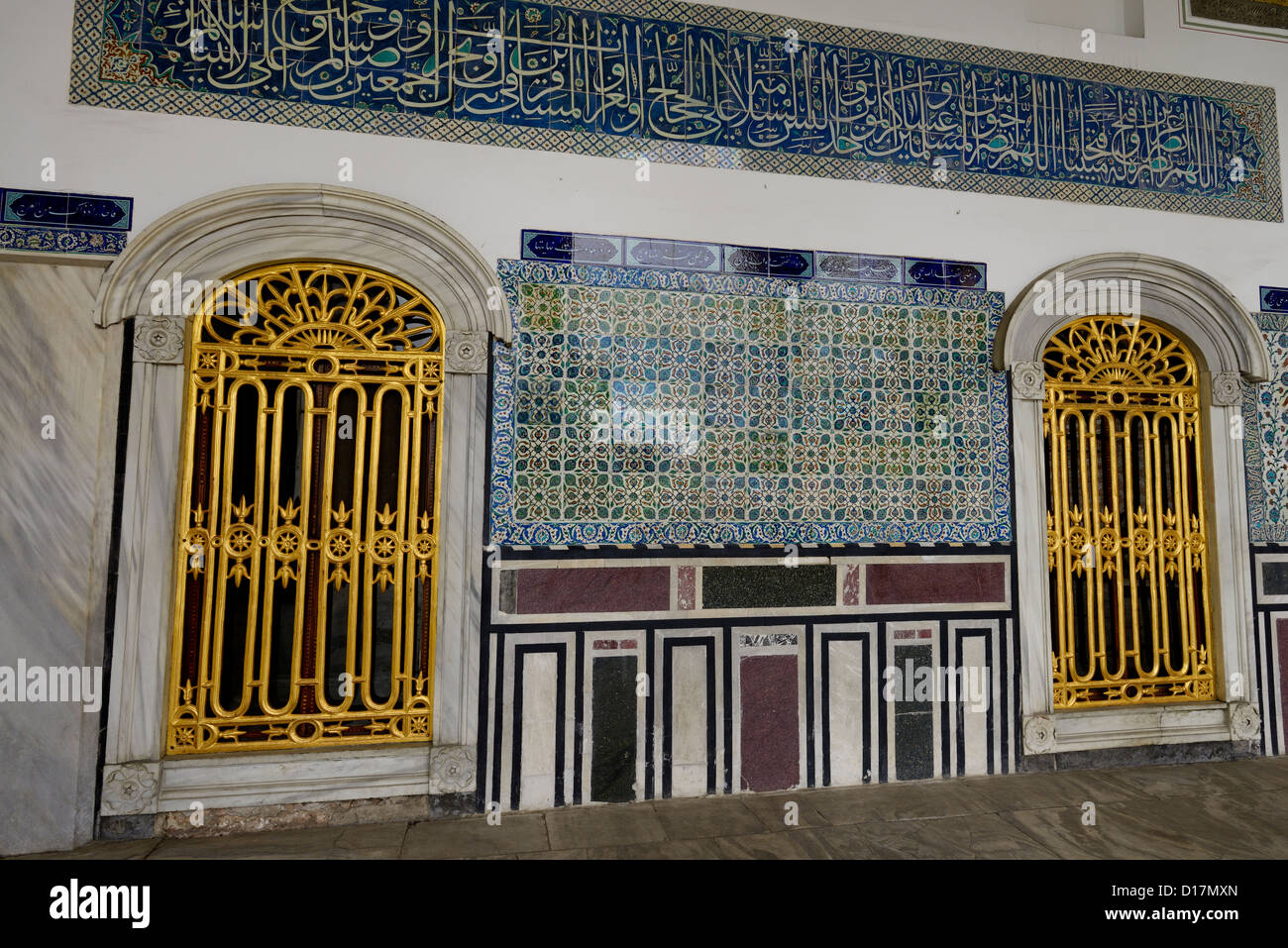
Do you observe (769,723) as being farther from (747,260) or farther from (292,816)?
(747,260)

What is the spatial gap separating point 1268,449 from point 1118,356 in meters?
0.87

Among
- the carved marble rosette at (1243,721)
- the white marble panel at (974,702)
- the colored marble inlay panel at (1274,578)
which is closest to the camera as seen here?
the white marble panel at (974,702)

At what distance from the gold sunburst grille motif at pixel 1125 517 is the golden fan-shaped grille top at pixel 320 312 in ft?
8.83

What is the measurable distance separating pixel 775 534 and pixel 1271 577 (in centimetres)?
240

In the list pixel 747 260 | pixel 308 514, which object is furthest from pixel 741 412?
pixel 308 514

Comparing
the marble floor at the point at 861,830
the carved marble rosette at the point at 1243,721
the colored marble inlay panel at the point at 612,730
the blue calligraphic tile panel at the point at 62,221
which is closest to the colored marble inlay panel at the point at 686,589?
the colored marble inlay panel at the point at 612,730

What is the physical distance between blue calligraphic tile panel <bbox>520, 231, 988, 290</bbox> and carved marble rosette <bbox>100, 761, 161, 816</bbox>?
219 centimetres

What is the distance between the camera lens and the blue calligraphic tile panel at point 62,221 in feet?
7.84

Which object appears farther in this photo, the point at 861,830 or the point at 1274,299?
the point at 1274,299

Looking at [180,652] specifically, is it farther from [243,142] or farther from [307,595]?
[243,142]

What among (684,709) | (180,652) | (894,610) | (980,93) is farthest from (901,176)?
(180,652)

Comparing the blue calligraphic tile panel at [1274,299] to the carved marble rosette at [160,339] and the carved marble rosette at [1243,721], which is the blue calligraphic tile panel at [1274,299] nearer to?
the carved marble rosette at [1243,721]

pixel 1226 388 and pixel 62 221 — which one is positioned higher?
pixel 62 221

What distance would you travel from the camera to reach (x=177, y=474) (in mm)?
2445
